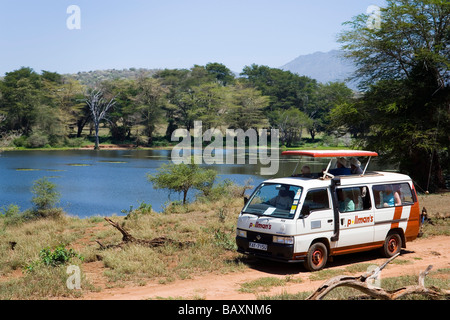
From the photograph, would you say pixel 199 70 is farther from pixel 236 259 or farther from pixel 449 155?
pixel 236 259

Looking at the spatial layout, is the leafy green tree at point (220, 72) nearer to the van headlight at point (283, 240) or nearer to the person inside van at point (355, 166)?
the person inside van at point (355, 166)

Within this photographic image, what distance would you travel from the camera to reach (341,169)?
40.2 feet

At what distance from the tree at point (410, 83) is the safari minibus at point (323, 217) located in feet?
55.2

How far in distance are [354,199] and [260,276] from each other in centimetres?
302

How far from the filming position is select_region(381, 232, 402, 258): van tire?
38.7ft

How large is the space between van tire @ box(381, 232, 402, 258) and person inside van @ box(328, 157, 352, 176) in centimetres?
193

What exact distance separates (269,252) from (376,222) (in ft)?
10.0

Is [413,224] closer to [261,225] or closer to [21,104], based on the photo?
[261,225]

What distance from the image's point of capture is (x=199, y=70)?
121m

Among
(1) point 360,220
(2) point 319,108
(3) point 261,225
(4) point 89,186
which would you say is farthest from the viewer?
(2) point 319,108

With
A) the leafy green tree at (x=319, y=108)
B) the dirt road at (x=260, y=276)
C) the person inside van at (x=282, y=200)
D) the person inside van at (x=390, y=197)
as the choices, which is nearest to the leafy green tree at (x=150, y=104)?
the leafy green tree at (x=319, y=108)

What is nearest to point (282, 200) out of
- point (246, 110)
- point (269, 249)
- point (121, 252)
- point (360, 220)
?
point (269, 249)

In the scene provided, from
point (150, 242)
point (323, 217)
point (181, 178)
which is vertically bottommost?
point (150, 242)
